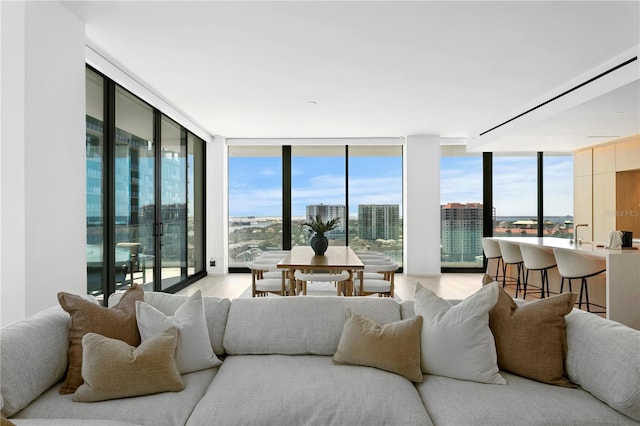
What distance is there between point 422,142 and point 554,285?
349 centimetres

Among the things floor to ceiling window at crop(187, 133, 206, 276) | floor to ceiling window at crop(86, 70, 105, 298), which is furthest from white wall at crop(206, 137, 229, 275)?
floor to ceiling window at crop(86, 70, 105, 298)

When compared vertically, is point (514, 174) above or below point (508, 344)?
above

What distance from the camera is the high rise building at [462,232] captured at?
28.3ft

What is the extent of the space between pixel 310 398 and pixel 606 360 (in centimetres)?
132

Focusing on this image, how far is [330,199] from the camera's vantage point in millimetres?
8719

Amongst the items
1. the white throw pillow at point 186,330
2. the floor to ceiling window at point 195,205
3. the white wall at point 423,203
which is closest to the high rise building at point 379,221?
the white wall at point 423,203

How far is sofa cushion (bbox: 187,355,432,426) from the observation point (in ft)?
5.76

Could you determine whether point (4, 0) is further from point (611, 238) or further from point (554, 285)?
point (554, 285)

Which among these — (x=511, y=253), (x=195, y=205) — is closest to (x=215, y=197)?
(x=195, y=205)

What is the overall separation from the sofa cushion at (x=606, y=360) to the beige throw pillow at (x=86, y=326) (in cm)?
217

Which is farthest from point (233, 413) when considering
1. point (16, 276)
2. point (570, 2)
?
point (570, 2)

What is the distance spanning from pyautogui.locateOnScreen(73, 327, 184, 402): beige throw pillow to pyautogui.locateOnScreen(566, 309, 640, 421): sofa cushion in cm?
188

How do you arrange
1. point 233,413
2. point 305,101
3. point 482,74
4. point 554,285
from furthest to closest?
point 554,285 → point 305,101 → point 482,74 → point 233,413

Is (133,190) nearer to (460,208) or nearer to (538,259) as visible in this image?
(538,259)
